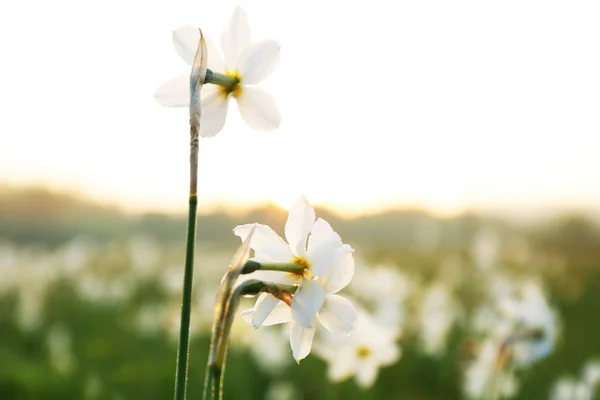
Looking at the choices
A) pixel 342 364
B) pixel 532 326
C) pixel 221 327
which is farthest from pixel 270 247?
pixel 532 326

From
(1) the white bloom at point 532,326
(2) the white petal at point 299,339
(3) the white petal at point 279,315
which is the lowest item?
(1) the white bloom at point 532,326

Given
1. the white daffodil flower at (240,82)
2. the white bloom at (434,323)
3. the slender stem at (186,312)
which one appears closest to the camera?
the slender stem at (186,312)

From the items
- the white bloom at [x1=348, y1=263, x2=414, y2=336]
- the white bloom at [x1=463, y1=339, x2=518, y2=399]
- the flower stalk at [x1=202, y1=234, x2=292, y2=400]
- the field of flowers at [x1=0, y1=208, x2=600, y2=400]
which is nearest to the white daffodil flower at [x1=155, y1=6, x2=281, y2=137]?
the flower stalk at [x1=202, y1=234, x2=292, y2=400]

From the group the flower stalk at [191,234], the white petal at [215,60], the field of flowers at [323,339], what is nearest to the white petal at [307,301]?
the flower stalk at [191,234]

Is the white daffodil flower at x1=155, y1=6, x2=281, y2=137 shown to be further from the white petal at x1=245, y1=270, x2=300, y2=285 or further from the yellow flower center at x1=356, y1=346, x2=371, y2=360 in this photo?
the yellow flower center at x1=356, y1=346, x2=371, y2=360

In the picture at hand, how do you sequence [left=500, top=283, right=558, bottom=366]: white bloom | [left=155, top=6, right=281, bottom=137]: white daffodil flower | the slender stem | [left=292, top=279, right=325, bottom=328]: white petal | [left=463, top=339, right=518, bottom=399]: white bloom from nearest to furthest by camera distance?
the slender stem, [left=292, top=279, right=325, bottom=328]: white petal, [left=155, top=6, right=281, bottom=137]: white daffodil flower, [left=500, top=283, right=558, bottom=366]: white bloom, [left=463, top=339, right=518, bottom=399]: white bloom

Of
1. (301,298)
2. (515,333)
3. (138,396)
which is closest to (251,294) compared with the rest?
(301,298)

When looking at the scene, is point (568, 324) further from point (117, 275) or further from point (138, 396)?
point (117, 275)

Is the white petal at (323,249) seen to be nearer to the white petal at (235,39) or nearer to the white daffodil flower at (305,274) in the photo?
the white daffodil flower at (305,274)
